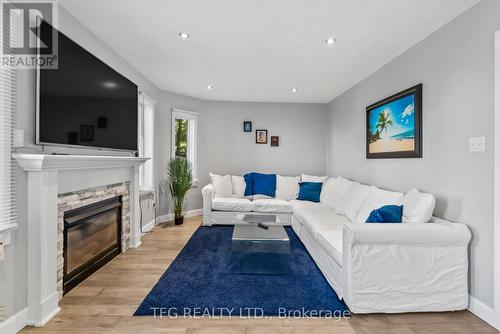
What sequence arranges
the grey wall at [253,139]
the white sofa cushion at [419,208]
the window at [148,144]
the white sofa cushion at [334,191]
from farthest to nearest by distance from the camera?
the grey wall at [253,139]
the window at [148,144]
the white sofa cushion at [334,191]
the white sofa cushion at [419,208]

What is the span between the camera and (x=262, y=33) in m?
2.47

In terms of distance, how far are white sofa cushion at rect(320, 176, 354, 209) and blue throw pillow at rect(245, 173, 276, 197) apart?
0.96 metres

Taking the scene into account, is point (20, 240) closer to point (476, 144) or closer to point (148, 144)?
point (148, 144)

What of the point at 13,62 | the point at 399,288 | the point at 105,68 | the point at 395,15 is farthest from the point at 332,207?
the point at 13,62

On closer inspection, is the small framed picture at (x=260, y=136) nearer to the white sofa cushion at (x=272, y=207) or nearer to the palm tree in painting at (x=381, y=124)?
the white sofa cushion at (x=272, y=207)

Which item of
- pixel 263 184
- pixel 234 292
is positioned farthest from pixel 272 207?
pixel 234 292

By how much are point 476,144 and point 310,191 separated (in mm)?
2842

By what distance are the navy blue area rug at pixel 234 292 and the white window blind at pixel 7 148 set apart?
3.73ft

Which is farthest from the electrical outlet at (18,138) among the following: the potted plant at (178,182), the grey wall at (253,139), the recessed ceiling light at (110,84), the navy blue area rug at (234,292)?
the grey wall at (253,139)

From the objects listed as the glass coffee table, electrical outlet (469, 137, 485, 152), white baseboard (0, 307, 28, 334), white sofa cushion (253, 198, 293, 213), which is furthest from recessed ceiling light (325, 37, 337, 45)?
white baseboard (0, 307, 28, 334)

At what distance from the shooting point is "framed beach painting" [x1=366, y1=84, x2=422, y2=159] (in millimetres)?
2635

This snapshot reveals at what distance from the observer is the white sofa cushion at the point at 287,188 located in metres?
4.93

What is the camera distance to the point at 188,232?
13.3 feet

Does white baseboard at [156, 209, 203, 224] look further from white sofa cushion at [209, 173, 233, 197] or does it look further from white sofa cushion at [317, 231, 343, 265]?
white sofa cushion at [317, 231, 343, 265]
